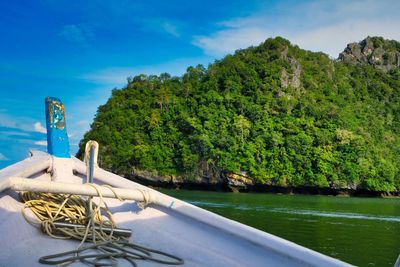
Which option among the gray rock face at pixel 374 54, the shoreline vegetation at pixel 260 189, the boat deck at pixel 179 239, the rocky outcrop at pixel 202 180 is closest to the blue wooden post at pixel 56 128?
the boat deck at pixel 179 239

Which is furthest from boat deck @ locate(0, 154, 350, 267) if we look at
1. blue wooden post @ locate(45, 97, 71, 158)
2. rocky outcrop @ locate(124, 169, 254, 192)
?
rocky outcrop @ locate(124, 169, 254, 192)

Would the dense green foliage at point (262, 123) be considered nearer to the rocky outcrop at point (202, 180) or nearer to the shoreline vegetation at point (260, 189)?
A: the rocky outcrop at point (202, 180)

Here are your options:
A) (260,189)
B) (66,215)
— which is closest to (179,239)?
(66,215)

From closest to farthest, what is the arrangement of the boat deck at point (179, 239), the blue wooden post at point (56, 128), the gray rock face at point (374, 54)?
the boat deck at point (179, 239), the blue wooden post at point (56, 128), the gray rock face at point (374, 54)

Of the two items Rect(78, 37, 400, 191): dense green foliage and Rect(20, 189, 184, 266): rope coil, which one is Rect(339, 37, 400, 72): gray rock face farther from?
Rect(20, 189, 184, 266): rope coil

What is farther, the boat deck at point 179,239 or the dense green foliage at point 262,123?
the dense green foliage at point 262,123

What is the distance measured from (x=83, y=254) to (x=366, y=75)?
68.9m

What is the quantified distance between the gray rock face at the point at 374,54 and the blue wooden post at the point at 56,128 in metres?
73.1

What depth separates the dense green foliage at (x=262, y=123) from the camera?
43500 mm

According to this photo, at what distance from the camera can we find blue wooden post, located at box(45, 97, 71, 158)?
3.06 meters

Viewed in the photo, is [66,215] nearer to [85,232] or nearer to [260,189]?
[85,232]

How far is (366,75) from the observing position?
66.3 metres

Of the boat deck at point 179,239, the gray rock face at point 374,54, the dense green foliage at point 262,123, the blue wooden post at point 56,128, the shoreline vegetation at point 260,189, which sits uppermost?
the gray rock face at point 374,54

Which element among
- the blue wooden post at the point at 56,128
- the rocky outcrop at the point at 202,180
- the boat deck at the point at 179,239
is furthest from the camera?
the rocky outcrop at the point at 202,180
